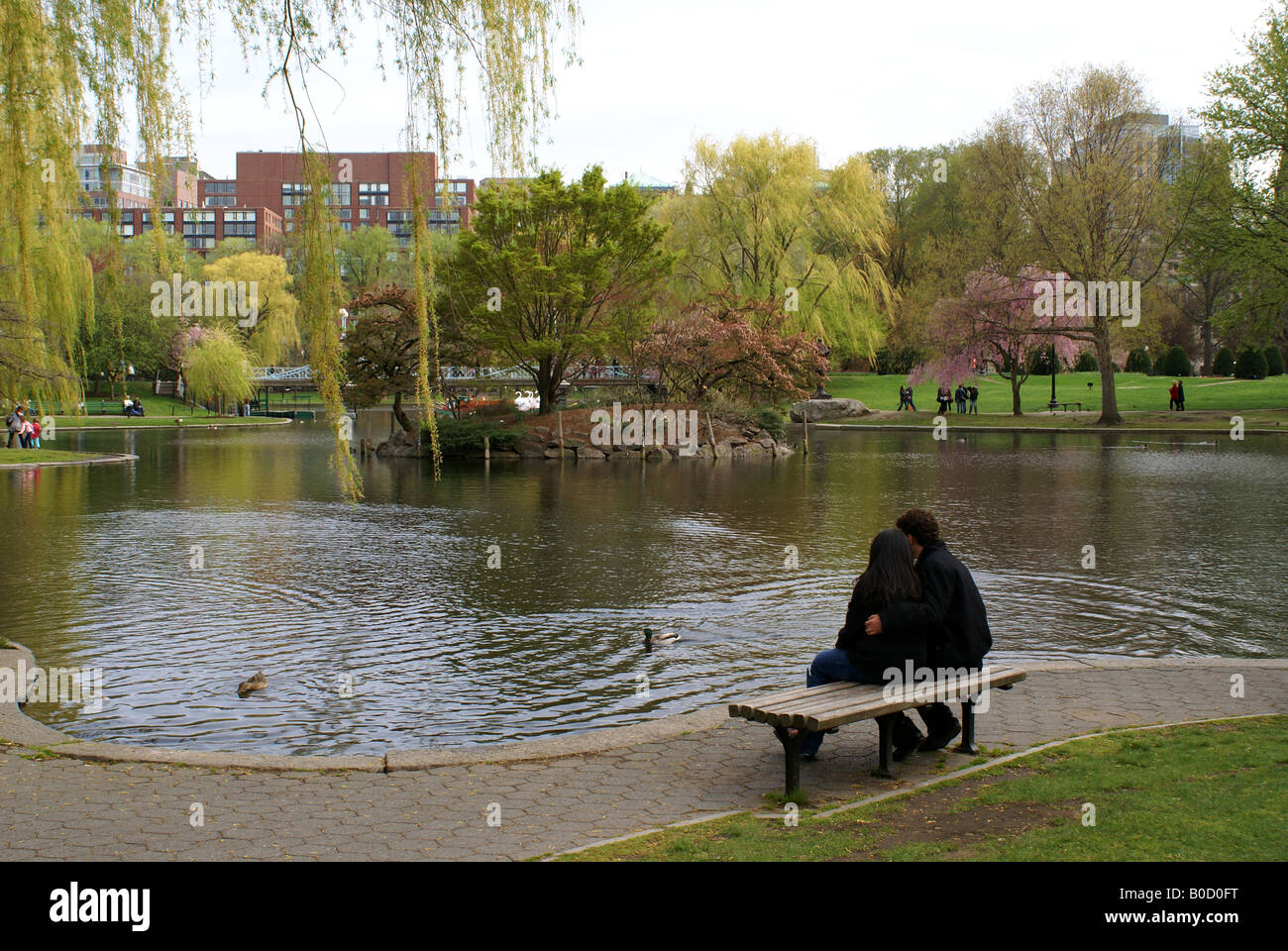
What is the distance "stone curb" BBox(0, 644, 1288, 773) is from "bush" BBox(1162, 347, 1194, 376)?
70181 millimetres

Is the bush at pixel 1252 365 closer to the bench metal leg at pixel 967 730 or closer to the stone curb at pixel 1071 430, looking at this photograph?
the stone curb at pixel 1071 430

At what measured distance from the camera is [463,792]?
654cm

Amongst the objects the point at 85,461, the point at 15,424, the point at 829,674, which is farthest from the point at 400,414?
the point at 829,674

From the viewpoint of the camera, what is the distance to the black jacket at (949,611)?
7098 millimetres

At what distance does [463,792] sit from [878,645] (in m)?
2.85

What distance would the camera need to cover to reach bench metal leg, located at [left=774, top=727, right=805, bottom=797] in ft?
21.0

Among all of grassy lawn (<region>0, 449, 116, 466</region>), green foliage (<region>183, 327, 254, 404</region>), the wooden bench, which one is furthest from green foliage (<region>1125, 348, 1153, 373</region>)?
the wooden bench

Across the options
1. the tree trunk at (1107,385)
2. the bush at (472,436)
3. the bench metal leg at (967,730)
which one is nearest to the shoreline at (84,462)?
the bush at (472,436)

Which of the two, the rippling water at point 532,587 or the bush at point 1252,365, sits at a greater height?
the bush at point 1252,365

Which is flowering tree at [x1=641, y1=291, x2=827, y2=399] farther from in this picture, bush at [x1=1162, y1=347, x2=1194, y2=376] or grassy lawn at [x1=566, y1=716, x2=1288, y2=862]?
bush at [x1=1162, y1=347, x2=1194, y2=376]

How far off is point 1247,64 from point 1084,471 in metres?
28.1

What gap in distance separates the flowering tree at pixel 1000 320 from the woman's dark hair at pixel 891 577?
42.5 meters

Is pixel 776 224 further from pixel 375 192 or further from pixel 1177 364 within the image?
pixel 375 192
